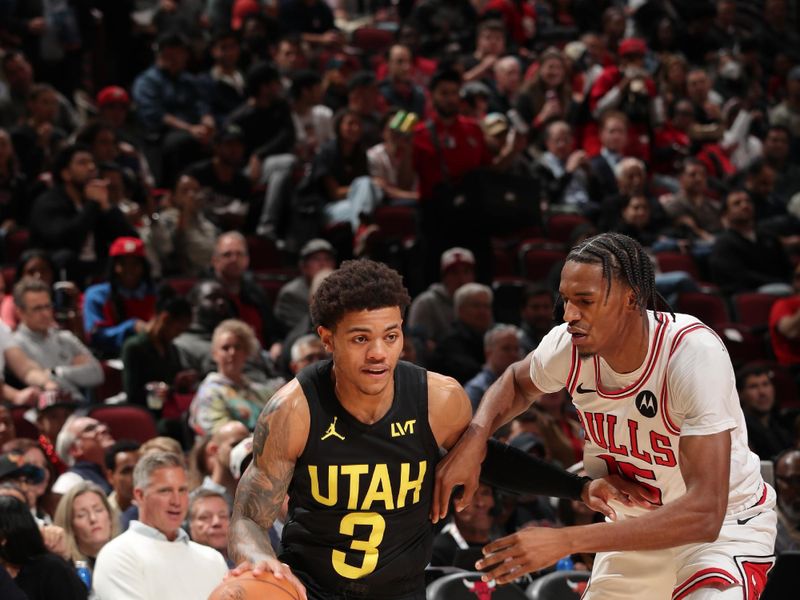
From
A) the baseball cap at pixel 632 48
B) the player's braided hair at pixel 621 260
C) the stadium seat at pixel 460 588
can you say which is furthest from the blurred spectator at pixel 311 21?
the player's braided hair at pixel 621 260

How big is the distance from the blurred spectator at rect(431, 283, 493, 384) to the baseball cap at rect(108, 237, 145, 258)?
2157mm

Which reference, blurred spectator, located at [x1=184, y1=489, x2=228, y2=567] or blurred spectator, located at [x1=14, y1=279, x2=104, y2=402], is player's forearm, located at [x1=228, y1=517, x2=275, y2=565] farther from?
blurred spectator, located at [x1=14, y1=279, x2=104, y2=402]

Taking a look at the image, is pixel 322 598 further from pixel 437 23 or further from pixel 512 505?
pixel 437 23

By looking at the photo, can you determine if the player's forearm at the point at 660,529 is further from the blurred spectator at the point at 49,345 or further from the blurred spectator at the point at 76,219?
the blurred spectator at the point at 76,219

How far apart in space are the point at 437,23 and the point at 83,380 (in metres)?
8.36

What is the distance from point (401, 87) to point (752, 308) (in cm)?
417

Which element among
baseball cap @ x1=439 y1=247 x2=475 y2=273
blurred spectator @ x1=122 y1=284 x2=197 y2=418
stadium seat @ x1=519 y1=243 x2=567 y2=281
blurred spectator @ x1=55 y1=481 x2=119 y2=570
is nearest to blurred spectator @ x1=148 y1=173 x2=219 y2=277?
blurred spectator @ x1=122 y1=284 x2=197 y2=418

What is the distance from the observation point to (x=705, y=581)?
4.01m

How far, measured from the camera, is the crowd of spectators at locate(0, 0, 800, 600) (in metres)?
6.89

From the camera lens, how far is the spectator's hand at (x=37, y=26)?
40.8ft

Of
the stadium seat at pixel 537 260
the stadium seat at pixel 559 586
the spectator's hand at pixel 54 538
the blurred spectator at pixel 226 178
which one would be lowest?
the stadium seat at pixel 537 260

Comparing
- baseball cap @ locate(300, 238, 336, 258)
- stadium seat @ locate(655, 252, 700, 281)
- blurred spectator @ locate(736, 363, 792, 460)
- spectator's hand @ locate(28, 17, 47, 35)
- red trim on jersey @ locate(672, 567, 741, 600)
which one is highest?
spectator's hand @ locate(28, 17, 47, 35)

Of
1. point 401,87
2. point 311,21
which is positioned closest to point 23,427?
point 401,87

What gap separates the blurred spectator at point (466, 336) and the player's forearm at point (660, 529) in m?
5.18
